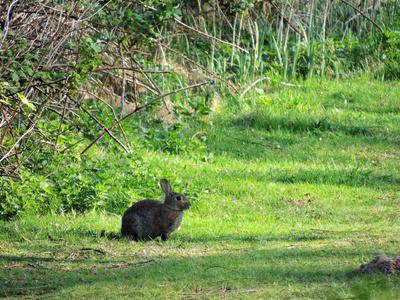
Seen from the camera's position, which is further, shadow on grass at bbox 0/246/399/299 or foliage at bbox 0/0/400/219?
foliage at bbox 0/0/400/219

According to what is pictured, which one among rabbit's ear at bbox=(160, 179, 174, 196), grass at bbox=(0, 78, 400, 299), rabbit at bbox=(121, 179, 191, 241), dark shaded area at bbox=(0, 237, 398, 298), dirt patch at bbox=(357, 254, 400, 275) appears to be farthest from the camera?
rabbit's ear at bbox=(160, 179, 174, 196)

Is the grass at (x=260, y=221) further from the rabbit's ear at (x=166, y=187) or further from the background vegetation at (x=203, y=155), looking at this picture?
the rabbit's ear at (x=166, y=187)

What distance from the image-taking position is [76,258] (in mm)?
6508

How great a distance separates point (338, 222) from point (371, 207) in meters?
0.86

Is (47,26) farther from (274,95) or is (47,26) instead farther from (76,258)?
(274,95)

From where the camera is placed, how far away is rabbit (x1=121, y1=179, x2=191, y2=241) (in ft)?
23.2

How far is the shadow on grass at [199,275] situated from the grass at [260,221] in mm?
15

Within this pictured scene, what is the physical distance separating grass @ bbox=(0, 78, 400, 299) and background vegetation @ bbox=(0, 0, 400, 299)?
0.10 ft

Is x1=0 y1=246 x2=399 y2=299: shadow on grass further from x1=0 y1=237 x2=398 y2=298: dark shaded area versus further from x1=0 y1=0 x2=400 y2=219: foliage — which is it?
x1=0 y1=0 x2=400 y2=219: foliage

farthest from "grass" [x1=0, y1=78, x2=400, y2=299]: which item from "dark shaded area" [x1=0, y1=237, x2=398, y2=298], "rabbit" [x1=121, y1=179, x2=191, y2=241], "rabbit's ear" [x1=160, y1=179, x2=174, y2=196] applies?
"rabbit's ear" [x1=160, y1=179, x2=174, y2=196]

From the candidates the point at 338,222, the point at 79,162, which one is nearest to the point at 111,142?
the point at 79,162

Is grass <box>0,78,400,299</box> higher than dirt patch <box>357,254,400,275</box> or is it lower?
lower

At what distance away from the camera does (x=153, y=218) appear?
279 inches

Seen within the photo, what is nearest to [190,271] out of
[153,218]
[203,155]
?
[153,218]
